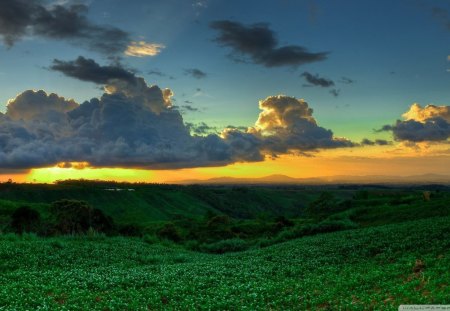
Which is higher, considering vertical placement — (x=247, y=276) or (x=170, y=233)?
(x=247, y=276)

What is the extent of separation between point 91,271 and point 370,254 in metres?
24.9

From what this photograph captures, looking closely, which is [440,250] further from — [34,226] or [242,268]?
[34,226]

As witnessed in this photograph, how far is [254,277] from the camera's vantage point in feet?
121

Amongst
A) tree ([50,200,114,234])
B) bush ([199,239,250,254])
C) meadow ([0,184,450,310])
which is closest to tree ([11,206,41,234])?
tree ([50,200,114,234])

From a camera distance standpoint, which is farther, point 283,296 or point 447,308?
point 283,296

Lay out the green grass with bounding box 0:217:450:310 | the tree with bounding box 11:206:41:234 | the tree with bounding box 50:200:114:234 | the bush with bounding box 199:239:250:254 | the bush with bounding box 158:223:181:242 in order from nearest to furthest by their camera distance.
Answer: the green grass with bounding box 0:217:450:310, the bush with bounding box 199:239:250:254, the tree with bounding box 11:206:41:234, the tree with bounding box 50:200:114:234, the bush with bounding box 158:223:181:242

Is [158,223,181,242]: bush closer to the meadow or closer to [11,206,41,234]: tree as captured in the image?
[11,206,41,234]: tree

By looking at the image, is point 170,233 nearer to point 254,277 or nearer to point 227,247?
point 227,247

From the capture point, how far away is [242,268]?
4116 cm

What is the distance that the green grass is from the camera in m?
27.5

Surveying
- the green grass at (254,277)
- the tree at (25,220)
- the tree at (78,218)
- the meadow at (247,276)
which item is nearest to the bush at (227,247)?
the meadow at (247,276)

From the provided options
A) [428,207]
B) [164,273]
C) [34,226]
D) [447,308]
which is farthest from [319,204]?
[447,308]

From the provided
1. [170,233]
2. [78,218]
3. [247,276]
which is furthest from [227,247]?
[78,218]

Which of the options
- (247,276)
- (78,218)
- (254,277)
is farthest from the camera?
(78,218)
